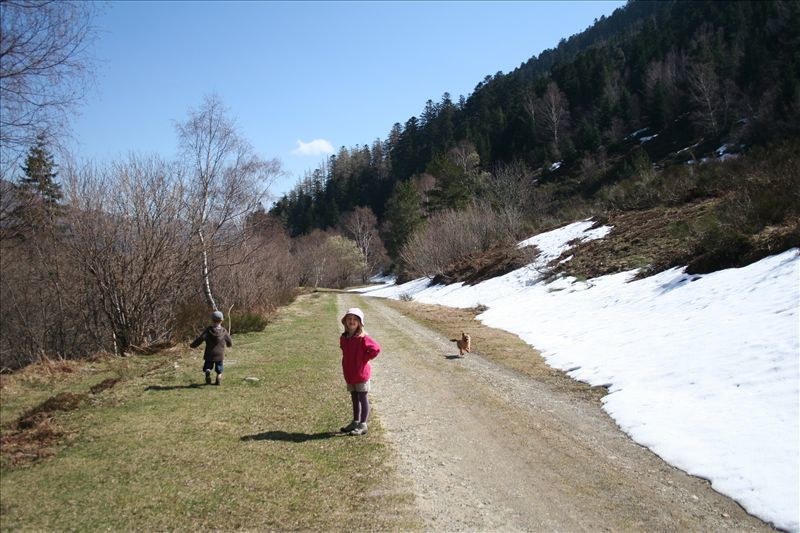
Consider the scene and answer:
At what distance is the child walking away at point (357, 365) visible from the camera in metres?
5.81

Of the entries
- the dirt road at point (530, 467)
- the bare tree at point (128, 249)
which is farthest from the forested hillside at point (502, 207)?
the dirt road at point (530, 467)

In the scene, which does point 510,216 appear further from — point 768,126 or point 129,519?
point 129,519

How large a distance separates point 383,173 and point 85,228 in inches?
4401

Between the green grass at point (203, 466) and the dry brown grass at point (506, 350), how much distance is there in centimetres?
415

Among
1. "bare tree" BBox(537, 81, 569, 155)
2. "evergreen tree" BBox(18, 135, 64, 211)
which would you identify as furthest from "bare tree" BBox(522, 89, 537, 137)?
"evergreen tree" BBox(18, 135, 64, 211)

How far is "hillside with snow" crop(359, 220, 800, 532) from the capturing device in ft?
15.5

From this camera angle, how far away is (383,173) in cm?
12019

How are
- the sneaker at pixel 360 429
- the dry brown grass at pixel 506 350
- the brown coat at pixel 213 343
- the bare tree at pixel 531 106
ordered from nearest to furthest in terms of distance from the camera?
the sneaker at pixel 360 429
the brown coat at pixel 213 343
the dry brown grass at pixel 506 350
the bare tree at pixel 531 106

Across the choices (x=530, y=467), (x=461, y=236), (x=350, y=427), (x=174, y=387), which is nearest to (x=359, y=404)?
(x=350, y=427)

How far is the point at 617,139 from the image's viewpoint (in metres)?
67.9

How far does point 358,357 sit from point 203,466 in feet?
6.87

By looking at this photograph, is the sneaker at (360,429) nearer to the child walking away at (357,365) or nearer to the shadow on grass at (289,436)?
the child walking away at (357,365)

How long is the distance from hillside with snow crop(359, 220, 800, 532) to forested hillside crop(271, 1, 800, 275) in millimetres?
2370

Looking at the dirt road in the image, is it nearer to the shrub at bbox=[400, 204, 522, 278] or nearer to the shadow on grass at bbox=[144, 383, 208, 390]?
the shadow on grass at bbox=[144, 383, 208, 390]
